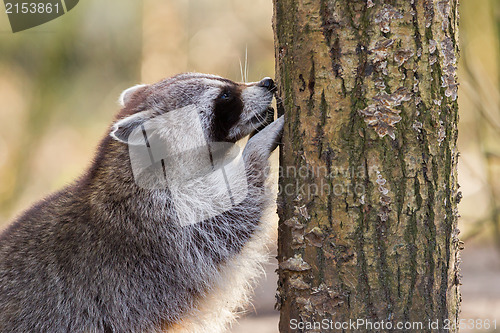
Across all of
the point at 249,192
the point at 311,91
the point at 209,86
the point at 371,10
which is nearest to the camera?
the point at 371,10

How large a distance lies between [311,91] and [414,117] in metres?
0.45

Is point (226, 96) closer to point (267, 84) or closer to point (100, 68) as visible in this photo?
point (267, 84)

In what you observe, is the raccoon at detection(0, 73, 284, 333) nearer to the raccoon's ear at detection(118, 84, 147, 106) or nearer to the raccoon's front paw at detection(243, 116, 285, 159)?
the raccoon's front paw at detection(243, 116, 285, 159)

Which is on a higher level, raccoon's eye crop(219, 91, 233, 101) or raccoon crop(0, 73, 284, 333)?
raccoon's eye crop(219, 91, 233, 101)

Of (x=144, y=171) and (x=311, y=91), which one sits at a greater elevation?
(x=311, y=91)

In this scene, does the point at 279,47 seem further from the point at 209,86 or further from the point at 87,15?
the point at 87,15

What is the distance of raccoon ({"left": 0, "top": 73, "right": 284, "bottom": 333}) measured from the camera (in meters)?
2.91

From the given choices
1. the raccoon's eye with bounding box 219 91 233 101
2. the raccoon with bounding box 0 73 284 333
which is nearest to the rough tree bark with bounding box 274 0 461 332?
the raccoon with bounding box 0 73 284 333

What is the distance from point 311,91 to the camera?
2.30 m

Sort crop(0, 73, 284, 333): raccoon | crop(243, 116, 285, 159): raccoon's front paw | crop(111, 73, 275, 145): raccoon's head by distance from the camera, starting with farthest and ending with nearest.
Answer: crop(111, 73, 275, 145): raccoon's head
crop(0, 73, 284, 333): raccoon
crop(243, 116, 285, 159): raccoon's front paw

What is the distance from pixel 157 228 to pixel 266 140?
0.80 metres

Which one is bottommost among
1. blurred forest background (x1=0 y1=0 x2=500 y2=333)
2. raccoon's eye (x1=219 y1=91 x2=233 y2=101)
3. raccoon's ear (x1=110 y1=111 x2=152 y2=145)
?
raccoon's ear (x1=110 y1=111 x2=152 y2=145)

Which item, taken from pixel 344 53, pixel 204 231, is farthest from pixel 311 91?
pixel 204 231

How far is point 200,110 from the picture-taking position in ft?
10.4
